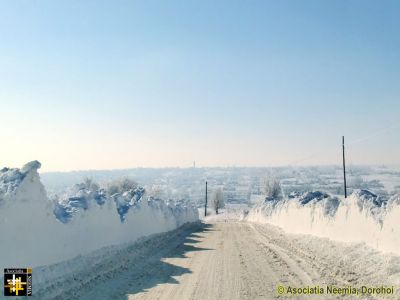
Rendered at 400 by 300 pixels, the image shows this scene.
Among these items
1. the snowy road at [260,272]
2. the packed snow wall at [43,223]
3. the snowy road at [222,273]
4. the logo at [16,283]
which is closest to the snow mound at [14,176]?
the packed snow wall at [43,223]

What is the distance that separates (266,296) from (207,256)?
313 inches

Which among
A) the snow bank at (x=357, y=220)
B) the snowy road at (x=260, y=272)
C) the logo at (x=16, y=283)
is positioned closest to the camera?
the logo at (x=16, y=283)

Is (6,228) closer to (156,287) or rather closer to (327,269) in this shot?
(156,287)

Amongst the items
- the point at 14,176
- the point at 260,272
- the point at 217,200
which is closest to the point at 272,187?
the point at 217,200

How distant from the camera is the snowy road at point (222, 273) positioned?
11.6 metres

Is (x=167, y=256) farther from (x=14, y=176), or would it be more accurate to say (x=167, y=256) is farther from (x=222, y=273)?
(x=14, y=176)

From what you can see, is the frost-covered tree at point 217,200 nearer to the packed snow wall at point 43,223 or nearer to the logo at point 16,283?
the packed snow wall at point 43,223

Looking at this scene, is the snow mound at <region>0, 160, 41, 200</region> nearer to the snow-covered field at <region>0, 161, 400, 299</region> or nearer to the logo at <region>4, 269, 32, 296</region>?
the snow-covered field at <region>0, 161, 400, 299</region>

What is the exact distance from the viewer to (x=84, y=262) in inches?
656

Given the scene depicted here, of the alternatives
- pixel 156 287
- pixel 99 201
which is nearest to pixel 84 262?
pixel 156 287

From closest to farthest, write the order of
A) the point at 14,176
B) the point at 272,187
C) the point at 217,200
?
the point at 14,176 < the point at 272,187 < the point at 217,200

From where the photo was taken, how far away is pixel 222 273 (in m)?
14.4

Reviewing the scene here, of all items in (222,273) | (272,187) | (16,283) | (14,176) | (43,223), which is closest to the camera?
(16,283)

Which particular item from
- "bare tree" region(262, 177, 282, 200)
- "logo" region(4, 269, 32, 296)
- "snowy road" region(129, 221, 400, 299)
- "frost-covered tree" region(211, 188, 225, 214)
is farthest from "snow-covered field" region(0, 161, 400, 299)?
"frost-covered tree" region(211, 188, 225, 214)
